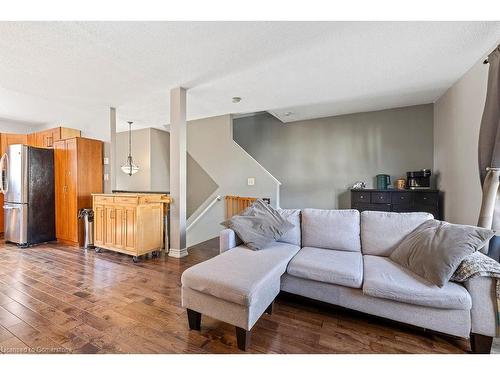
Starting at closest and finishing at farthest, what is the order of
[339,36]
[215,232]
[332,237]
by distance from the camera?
[339,36]
[332,237]
[215,232]

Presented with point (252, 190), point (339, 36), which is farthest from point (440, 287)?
point (252, 190)

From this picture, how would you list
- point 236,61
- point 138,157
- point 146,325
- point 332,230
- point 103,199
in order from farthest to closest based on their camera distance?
point 138,157
point 103,199
point 236,61
point 332,230
point 146,325

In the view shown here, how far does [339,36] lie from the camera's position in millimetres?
2123

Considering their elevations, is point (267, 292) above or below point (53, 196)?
below

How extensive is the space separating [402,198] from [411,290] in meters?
3.02

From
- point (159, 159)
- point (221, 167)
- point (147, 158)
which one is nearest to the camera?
point (221, 167)

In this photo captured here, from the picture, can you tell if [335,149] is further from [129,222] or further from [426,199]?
[129,222]

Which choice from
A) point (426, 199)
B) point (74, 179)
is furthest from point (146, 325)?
point (426, 199)

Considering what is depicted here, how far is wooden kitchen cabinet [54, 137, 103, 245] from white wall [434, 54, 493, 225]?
5722mm

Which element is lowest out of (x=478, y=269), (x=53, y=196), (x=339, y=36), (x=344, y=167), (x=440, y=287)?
(x=440, y=287)

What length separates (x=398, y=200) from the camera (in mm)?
4008

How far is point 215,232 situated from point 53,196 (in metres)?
3.09
